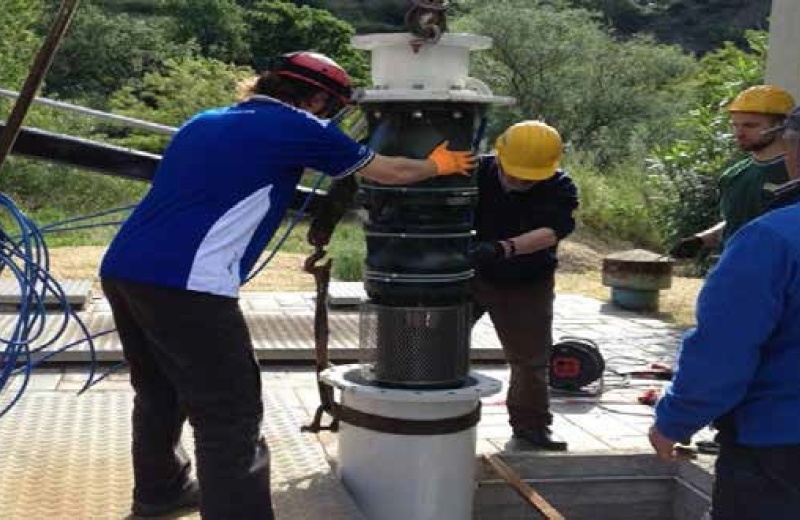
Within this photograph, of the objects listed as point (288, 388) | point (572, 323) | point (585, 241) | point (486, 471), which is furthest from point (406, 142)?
point (585, 241)

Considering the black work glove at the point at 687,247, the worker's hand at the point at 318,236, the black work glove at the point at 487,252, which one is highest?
the worker's hand at the point at 318,236

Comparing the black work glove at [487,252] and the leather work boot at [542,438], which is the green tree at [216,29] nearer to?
the leather work boot at [542,438]

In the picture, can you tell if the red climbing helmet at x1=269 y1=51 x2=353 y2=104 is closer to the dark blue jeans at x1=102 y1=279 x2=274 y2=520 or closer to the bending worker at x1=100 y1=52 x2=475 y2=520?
the bending worker at x1=100 y1=52 x2=475 y2=520

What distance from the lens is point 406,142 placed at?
3.95 metres

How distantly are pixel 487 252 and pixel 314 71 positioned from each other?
4.16ft

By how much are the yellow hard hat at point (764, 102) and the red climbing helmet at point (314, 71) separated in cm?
246

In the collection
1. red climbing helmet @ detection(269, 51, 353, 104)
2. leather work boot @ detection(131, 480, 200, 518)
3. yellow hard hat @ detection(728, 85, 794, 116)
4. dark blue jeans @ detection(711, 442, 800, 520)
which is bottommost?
leather work boot @ detection(131, 480, 200, 518)

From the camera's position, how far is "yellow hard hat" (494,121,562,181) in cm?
475

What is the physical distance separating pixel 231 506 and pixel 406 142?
1.42 m

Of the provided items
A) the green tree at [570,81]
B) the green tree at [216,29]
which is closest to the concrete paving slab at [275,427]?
the green tree at [570,81]

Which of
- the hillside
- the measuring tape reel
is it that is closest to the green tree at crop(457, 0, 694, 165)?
the measuring tape reel

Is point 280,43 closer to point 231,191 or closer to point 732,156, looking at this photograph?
point 732,156

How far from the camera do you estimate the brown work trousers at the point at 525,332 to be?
17.0ft

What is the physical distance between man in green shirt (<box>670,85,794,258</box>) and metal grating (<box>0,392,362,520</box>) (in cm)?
227
